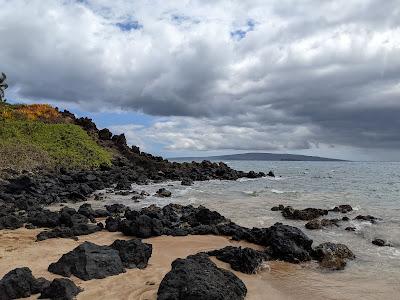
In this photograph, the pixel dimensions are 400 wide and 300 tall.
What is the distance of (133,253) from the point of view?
14.3 metres

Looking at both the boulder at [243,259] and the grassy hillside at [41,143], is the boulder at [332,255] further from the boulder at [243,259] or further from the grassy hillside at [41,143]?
the grassy hillside at [41,143]

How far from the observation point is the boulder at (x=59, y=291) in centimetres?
1071

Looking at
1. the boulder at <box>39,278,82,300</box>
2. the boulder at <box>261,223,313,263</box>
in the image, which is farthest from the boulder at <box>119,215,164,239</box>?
the boulder at <box>39,278,82,300</box>

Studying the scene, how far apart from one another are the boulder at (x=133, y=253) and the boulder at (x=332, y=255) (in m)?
6.39

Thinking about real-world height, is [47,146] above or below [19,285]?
above

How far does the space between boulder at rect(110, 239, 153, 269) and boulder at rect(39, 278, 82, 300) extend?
2.99 meters

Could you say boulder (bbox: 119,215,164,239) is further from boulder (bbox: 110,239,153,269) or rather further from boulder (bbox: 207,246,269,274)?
boulder (bbox: 207,246,269,274)

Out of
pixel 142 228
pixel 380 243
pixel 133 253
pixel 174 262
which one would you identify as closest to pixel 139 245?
pixel 133 253

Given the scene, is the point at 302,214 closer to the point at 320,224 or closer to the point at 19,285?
the point at 320,224

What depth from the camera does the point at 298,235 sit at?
17406 mm

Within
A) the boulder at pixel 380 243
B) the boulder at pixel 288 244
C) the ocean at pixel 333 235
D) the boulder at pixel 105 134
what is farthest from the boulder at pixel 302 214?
the boulder at pixel 105 134

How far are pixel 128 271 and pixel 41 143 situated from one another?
49.9 metres

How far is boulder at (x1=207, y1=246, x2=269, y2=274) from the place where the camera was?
561 inches

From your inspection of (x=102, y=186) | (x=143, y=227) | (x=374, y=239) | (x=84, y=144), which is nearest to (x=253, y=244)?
(x=143, y=227)
